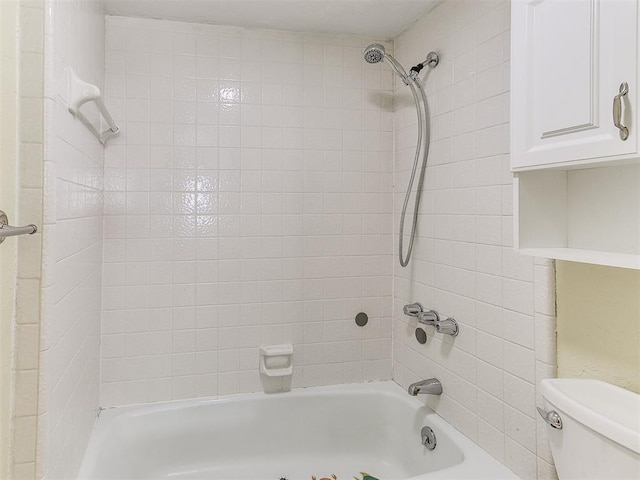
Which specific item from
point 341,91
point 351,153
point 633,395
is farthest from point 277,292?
point 633,395

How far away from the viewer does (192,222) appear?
2.08 meters

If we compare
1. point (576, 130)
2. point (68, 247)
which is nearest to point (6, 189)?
point (68, 247)

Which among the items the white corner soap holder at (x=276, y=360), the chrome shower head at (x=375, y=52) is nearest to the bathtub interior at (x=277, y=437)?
the white corner soap holder at (x=276, y=360)

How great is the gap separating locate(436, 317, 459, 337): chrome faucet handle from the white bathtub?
381mm

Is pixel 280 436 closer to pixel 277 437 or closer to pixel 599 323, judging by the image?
pixel 277 437

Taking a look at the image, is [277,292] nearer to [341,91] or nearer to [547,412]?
[341,91]

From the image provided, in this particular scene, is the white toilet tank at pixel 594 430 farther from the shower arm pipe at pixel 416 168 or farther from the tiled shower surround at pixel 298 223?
the shower arm pipe at pixel 416 168

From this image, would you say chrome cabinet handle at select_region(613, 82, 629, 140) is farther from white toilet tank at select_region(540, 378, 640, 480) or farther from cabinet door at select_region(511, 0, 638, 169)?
white toilet tank at select_region(540, 378, 640, 480)

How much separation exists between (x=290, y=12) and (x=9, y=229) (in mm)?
1536

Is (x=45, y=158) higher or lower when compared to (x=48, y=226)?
higher

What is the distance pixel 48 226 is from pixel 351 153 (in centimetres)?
151

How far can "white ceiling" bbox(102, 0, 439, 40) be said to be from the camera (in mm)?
1905

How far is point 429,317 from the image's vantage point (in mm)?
1882

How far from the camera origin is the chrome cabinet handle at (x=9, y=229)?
91 cm
